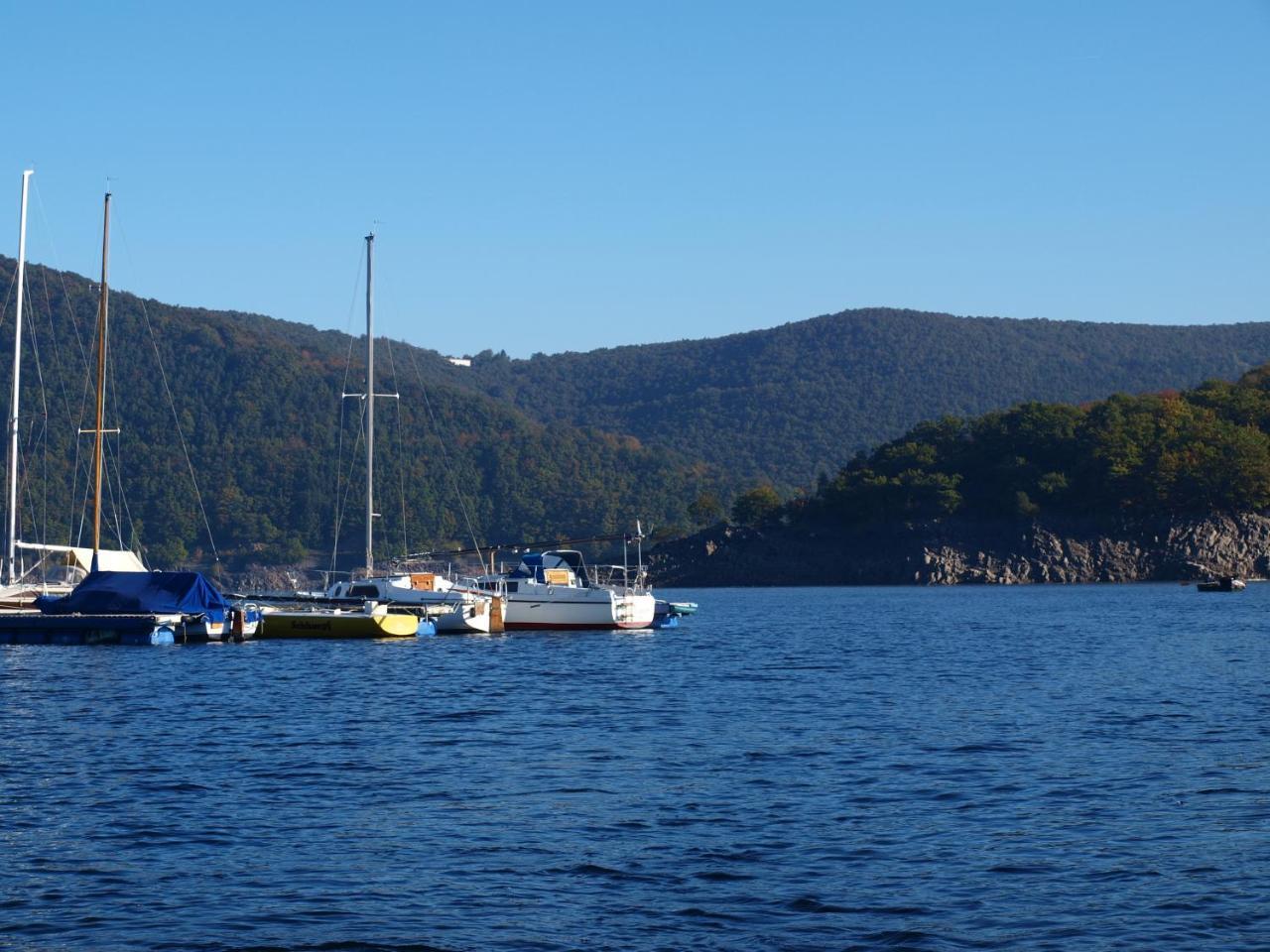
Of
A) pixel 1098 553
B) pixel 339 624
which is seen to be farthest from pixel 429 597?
pixel 1098 553

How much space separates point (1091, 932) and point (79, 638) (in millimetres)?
45409

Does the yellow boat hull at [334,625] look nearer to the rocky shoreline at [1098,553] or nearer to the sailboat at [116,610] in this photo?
the sailboat at [116,610]

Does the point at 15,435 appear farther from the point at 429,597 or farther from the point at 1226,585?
the point at 1226,585

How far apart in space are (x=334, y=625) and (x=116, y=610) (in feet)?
26.9

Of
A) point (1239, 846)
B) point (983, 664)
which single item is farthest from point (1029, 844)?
point (983, 664)

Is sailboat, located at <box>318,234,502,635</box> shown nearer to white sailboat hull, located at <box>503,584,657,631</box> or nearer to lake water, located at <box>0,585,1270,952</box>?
white sailboat hull, located at <box>503,584,657,631</box>

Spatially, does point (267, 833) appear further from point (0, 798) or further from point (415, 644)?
point (415, 644)

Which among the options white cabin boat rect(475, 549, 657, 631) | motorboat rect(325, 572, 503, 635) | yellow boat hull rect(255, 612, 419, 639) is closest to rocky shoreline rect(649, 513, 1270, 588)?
white cabin boat rect(475, 549, 657, 631)

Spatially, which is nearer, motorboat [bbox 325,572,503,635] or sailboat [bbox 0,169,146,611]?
sailboat [bbox 0,169,146,611]

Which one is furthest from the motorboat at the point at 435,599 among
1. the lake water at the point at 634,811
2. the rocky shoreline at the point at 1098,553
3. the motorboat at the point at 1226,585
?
the rocky shoreline at the point at 1098,553

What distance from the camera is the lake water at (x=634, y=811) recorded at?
15625 mm

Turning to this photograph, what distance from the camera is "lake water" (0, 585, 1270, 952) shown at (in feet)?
51.3

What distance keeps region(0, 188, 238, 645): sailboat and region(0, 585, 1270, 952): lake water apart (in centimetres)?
961

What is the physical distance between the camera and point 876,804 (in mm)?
22000
